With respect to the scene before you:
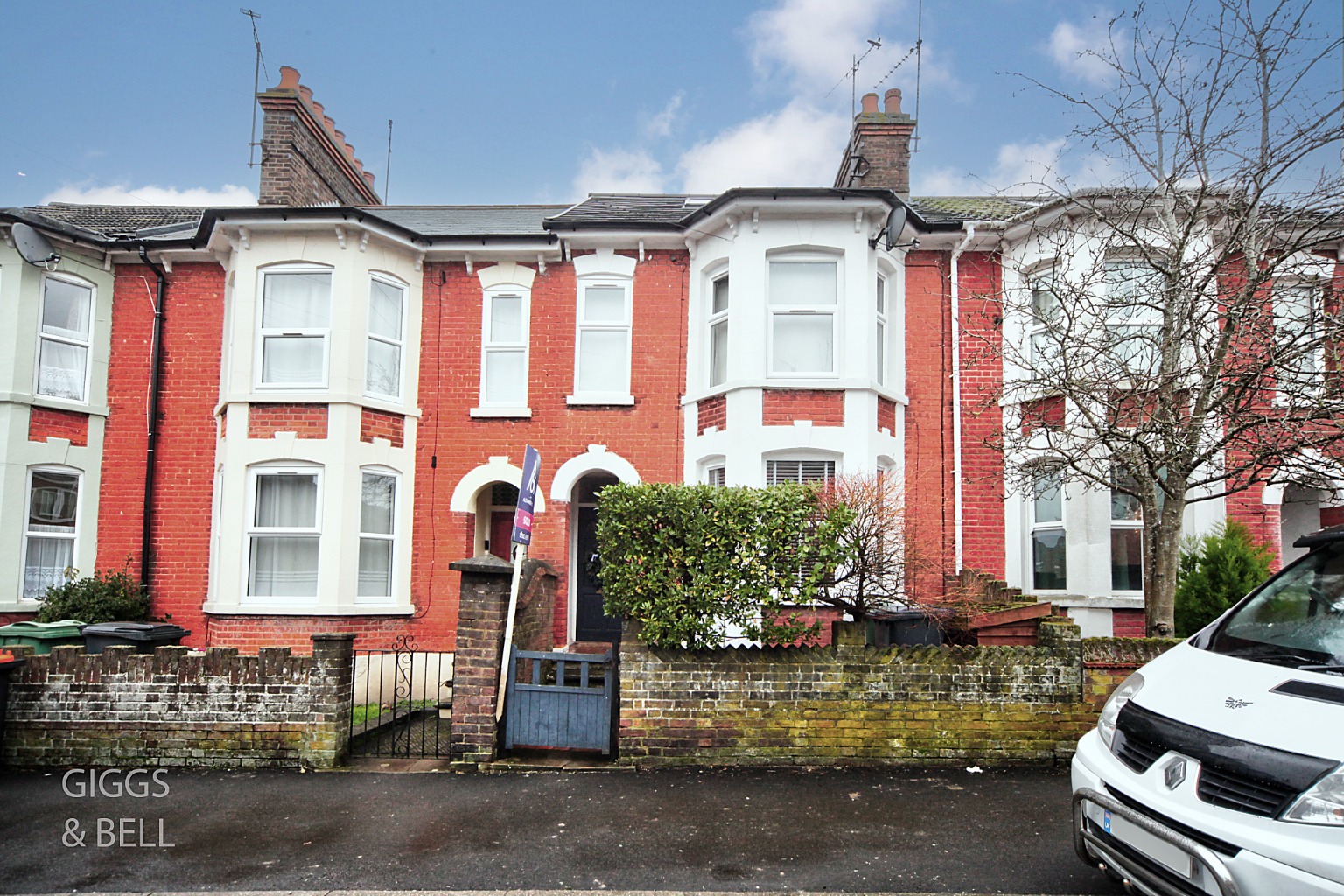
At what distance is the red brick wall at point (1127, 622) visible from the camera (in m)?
10.6

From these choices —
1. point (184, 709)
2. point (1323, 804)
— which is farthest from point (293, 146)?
point (1323, 804)

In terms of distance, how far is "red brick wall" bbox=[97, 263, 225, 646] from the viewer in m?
12.0

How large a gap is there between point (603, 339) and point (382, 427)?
3347 mm

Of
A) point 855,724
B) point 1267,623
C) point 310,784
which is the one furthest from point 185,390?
point 1267,623

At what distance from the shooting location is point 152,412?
1223 centimetres

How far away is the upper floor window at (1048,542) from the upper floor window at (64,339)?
43.9 feet

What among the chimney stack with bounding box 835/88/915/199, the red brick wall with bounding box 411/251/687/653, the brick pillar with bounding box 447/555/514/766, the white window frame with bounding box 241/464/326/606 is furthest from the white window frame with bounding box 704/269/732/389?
the brick pillar with bounding box 447/555/514/766

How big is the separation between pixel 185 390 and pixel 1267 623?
42.8ft

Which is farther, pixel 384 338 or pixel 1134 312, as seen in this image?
pixel 384 338

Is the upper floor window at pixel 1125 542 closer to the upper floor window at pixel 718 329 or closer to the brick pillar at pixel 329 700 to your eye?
the upper floor window at pixel 718 329

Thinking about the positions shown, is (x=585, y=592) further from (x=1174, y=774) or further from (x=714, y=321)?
(x=1174, y=774)

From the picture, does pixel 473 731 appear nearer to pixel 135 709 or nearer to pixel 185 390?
pixel 135 709

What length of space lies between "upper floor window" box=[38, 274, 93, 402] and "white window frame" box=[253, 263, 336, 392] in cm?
277

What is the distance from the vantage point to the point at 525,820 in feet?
17.7
